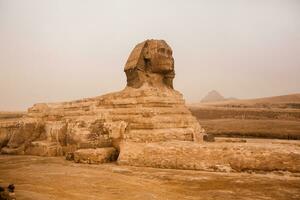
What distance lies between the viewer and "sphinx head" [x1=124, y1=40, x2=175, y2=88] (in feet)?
40.9

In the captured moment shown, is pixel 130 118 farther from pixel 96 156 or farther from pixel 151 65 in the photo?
pixel 151 65

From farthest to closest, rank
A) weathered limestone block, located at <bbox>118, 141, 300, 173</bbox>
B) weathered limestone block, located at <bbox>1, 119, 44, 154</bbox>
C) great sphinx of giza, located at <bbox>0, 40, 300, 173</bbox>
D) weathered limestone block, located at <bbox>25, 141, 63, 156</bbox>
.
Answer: weathered limestone block, located at <bbox>1, 119, 44, 154</bbox> → weathered limestone block, located at <bbox>25, 141, 63, 156</bbox> → great sphinx of giza, located at <bbox>0, 40, 300, 173</bbox> → weathered limestone block, located at <bbox>118, 141, 300, 173</bbox>

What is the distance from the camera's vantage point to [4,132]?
54.5ft

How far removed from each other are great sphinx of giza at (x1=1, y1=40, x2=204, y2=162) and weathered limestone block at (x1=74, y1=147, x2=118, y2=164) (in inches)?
16.6

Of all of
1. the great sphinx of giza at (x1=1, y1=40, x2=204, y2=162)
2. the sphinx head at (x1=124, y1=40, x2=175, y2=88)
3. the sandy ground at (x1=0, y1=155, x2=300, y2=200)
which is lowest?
the sandy ground at (x1=0, y1=155, x2=300, y2=200)

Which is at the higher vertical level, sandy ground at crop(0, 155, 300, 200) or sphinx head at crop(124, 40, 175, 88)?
sphinx head at crop(124, 40, 175, 88)

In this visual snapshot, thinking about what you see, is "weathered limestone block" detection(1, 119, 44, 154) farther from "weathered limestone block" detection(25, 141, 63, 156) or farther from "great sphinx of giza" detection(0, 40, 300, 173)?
"weathered limestone block" detection(25, 141, 63, 156)

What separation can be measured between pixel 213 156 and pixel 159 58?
5.00m

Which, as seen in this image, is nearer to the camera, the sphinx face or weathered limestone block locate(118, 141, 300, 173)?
weathered limestone block locate(118, 141, 300, 173)

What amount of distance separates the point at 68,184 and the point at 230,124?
18.6 m

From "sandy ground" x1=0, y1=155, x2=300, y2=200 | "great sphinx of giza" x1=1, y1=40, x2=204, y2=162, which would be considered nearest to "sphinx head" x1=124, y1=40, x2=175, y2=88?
"great sphinx of giza" x1=1, y1=40, x2=204, y2=162

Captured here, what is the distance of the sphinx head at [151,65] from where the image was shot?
1248cm

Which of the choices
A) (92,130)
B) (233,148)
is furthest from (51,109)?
(233,148)

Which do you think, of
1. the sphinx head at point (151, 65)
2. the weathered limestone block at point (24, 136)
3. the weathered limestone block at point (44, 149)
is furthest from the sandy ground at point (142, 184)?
the weathered limestone block at point (24, 136)
